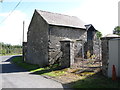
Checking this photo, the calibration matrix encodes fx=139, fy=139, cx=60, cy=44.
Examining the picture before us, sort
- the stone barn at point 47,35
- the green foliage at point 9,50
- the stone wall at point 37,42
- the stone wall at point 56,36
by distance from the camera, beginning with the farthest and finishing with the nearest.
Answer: the green foliage at point 9,50 < the stone wall at point 37,42 < the stone barn at point 47,35 < the stone wall at point 56,36

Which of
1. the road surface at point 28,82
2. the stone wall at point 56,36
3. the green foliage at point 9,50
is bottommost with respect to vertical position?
the road surface at point 28,82

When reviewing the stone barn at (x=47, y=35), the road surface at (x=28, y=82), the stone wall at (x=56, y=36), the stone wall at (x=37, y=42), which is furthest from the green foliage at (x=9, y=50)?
the road surface at (x=28, y=82)

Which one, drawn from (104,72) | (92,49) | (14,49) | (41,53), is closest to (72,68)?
(104,72)

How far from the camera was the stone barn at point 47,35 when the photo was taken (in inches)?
621

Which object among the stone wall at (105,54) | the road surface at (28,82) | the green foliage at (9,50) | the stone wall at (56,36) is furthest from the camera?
the green foliage at (9,50)

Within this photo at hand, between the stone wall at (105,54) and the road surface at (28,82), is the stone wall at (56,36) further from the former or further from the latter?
the stone wall at (105,54)

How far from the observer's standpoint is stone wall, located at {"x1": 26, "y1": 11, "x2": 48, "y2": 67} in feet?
53.1

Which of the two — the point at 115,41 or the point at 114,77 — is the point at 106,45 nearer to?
the point at 115,41

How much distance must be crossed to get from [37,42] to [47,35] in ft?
8.93

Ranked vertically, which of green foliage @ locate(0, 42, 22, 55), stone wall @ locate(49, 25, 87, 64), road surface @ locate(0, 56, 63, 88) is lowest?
road surface @ locate(0, 56, 63, 88)

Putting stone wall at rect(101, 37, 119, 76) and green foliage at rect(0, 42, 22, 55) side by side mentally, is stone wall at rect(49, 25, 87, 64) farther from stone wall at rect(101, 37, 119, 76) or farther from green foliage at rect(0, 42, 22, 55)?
green foliage at rect(0, 42, 22, 55)

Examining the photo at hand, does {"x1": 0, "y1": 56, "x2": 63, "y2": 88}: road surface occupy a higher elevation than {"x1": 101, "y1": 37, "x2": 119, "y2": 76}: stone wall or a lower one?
lower

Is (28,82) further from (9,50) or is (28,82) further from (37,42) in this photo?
(9,50)

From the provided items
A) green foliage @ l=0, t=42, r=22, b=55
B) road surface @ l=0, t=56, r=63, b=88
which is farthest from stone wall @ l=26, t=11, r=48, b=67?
green foliage @ l=0, t=42, r=22, b=55
